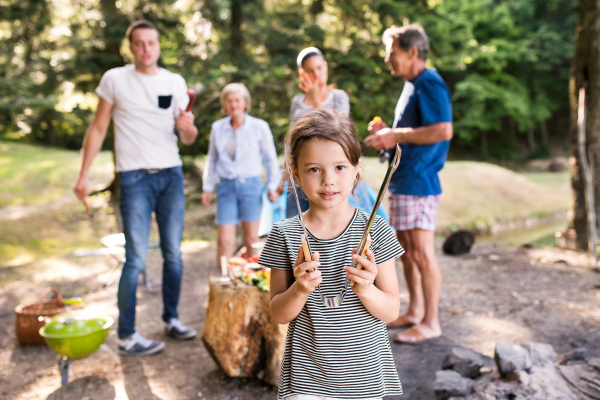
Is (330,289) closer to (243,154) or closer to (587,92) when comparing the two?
(243,154)

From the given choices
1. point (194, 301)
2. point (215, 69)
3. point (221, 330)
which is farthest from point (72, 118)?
point (221, 330)

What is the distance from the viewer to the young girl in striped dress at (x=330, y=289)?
4.91 feet

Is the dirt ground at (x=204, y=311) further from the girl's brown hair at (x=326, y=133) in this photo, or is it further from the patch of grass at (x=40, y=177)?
the patch of grass at (x=40, y=177)

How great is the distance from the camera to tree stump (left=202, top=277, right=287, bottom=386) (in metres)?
2.81

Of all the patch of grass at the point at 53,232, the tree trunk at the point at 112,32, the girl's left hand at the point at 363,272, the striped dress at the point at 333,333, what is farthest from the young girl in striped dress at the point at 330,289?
→ the patch of grass at the point at 53,232

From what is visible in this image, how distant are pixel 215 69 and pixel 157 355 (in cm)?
540

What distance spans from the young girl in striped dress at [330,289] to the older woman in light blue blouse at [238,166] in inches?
94.9

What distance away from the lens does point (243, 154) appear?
4.05 metres

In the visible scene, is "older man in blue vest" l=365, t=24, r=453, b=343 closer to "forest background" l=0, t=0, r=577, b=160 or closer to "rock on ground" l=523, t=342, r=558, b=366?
"rock on ground" l=523, t=342, r=558, b=366

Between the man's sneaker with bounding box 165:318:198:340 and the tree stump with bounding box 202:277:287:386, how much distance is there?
70 cm

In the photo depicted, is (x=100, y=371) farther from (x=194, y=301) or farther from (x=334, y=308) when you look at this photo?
(x=334, y=308)

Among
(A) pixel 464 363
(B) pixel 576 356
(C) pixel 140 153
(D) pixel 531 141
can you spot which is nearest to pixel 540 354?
(B) pixel 576 356

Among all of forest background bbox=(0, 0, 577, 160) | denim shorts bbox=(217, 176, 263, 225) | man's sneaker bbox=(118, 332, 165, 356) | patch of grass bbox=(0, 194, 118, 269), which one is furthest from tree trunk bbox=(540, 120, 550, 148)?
man's sneaker bbox=(118, 332, 165, 356)

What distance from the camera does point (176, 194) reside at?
3.30m
